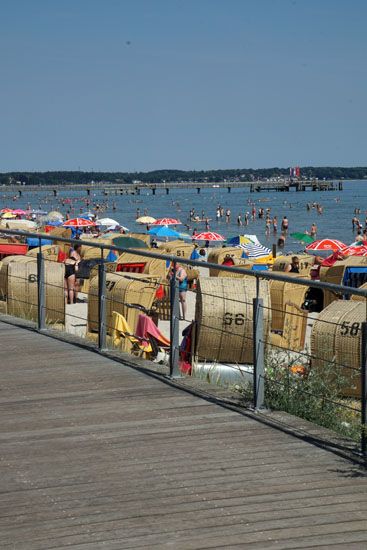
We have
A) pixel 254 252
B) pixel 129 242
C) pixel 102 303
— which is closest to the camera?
pixel 102 303

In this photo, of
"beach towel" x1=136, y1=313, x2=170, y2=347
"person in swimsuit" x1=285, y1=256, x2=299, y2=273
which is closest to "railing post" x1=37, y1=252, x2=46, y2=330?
"beach towel" x1=136, y1=313, x2=170, y2=347

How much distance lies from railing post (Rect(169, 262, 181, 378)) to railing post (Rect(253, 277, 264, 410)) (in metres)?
1.02

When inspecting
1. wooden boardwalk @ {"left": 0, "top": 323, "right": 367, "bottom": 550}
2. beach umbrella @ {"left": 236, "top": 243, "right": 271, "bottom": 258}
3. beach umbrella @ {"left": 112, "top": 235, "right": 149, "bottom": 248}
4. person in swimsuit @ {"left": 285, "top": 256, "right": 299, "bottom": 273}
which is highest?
wooden boardwalk @ {"left": 0, "top": 323, "right": 367, "bottom": 550}

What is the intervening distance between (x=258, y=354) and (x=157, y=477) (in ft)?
5.33

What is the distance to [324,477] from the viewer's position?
5176 mm

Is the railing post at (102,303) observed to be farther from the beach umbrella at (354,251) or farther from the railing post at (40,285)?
the beach umbrella at (354,251)

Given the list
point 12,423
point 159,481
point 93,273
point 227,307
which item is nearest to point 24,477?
point 159,481

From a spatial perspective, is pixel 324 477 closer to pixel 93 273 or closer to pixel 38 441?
pixel 38 441

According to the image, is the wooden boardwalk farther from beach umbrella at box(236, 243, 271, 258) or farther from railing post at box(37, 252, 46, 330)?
beach umbrella at box(236, 243, 271, 258)

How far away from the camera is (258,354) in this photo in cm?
663

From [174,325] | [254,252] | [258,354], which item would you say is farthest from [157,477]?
[254,252]

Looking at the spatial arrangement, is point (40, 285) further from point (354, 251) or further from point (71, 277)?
point (354, 251)

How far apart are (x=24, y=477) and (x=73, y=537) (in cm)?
96

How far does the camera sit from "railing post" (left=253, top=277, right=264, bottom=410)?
258 inches
